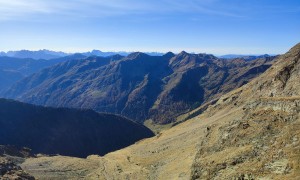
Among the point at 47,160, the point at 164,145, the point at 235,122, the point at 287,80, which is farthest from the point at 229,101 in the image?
the point at 235,122

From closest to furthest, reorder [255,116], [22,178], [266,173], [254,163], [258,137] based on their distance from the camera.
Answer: [266,173] → [254,163] → [258,137] → [255,116] → [22,178]

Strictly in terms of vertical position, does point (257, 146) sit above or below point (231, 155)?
above

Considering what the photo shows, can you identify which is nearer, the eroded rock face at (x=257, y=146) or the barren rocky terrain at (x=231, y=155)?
the eroded rock face at (x=257, y=146)

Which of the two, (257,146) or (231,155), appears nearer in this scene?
(257,146)

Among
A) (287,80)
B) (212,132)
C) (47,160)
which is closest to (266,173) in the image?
(212,132)

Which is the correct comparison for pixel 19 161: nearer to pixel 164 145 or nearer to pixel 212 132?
pixel 164 145

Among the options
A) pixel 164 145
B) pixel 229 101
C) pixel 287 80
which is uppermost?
pixel 287 80

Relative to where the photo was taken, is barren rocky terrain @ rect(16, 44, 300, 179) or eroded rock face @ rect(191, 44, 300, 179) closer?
eroded rock face @ rect(191, 44, 300, 179)

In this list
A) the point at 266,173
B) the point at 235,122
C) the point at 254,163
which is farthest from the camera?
the point at 235,122

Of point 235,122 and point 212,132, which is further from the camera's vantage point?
point 212,132

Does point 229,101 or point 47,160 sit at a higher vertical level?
point 229,101
